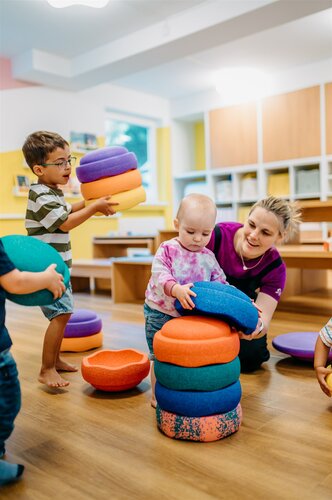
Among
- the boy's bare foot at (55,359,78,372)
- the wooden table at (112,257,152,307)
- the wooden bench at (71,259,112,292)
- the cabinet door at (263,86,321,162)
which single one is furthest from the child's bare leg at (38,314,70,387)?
the cabinet door at (263,86,321,162)

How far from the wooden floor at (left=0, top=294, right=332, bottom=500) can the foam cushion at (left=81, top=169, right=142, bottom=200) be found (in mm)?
804

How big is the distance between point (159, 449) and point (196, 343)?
318 mm

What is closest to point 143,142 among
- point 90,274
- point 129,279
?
point 90,274

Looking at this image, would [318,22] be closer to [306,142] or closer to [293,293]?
[306,142]

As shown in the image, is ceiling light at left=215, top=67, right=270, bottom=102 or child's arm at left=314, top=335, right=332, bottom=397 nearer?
child's arm at left=314, top=335, right=332, bottom=397

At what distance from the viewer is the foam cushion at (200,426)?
1.38 m

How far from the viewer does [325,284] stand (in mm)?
4785

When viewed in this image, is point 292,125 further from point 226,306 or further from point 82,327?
point 226,306

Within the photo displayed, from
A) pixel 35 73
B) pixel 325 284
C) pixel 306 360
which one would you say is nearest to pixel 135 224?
pixel 35 73

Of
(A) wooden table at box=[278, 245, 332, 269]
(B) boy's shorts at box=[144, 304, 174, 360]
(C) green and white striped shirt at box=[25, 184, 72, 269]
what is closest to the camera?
(B) boy's shorts at box=[144, 304, 174, 360]

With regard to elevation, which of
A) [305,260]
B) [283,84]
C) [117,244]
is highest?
[283,84]

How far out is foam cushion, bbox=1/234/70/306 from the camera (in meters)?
1.20

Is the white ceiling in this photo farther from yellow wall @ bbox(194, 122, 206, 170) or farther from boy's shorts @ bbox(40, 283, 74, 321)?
boy's shorts @ bbox(40, 283, 74, 321)

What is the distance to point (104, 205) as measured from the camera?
6.42 feet
